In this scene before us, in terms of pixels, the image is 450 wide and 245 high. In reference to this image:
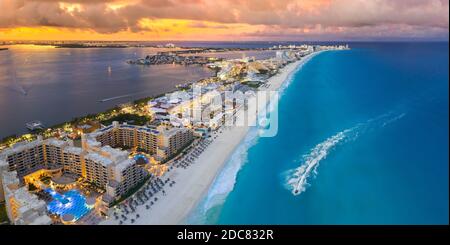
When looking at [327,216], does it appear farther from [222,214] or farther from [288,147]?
[288,147]

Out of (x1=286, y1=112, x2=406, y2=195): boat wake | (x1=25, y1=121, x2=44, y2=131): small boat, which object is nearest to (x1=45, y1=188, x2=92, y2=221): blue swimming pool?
(x1=286, y1=112, x2=406, y2=195): boat wake

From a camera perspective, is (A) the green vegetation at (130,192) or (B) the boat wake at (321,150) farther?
(B) the boat wake at (321,150)

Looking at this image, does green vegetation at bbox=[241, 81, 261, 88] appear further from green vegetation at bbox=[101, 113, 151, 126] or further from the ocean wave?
the ocean wave

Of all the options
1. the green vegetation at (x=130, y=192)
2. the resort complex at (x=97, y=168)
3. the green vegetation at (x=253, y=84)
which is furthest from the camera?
the green vegetation at (x=253, y=84)

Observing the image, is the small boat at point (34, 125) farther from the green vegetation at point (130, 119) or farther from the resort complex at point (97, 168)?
the green vegetation at point (130, 119)

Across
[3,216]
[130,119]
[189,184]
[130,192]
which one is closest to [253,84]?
[130,119]
